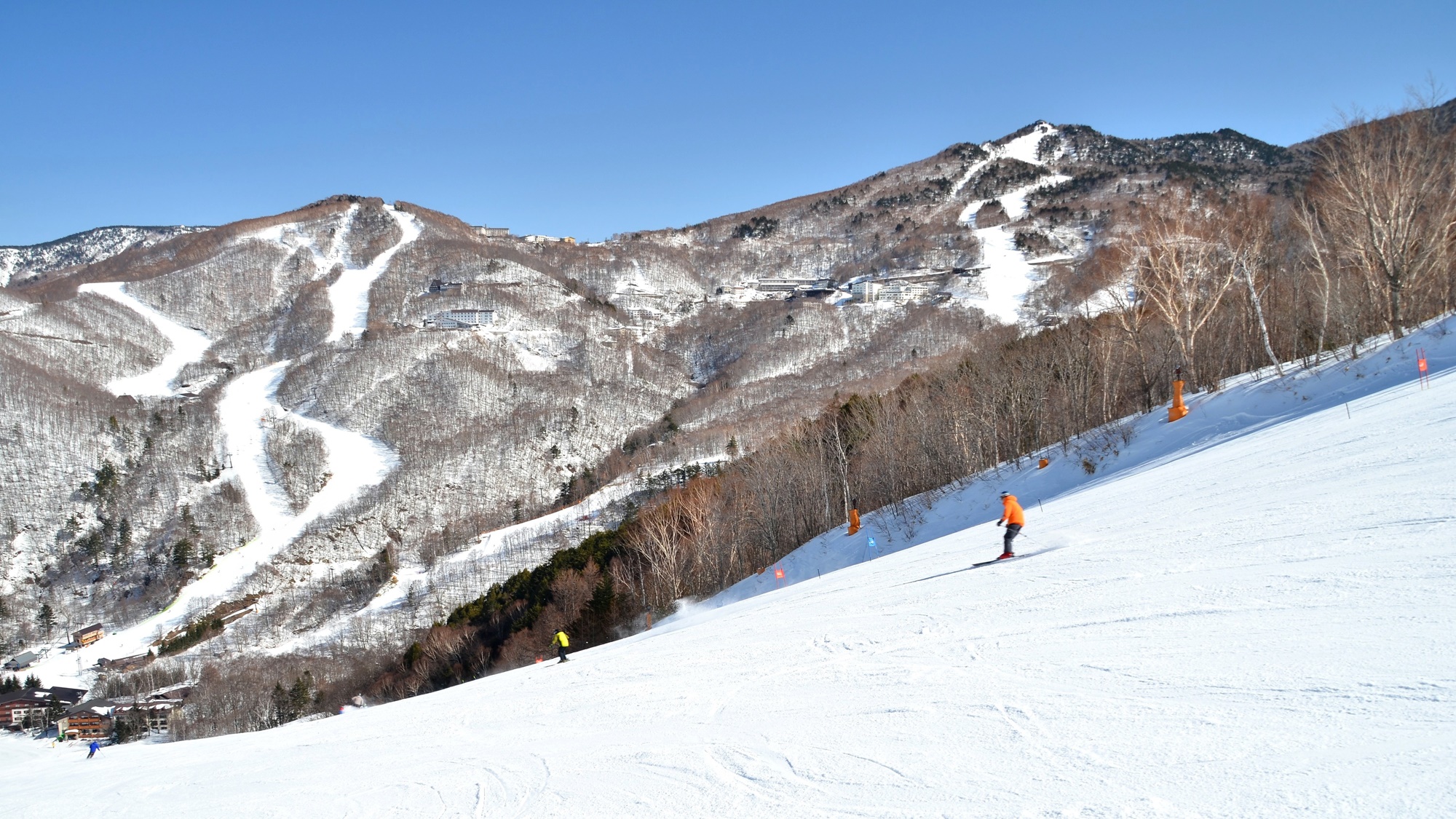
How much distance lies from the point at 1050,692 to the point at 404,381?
126m

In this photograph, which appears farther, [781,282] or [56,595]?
[781,282]

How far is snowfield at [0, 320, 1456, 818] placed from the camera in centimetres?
466

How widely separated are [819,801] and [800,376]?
12375 cm

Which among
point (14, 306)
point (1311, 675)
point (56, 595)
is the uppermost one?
point (14, 306)

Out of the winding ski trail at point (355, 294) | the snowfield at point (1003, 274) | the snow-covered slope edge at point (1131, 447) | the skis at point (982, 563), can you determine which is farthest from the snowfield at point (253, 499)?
the snowfield at point (1003, 274)

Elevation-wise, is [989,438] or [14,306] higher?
[14,306]

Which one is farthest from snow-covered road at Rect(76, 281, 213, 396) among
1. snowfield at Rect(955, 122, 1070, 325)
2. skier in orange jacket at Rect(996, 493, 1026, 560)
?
skier in orange jacket at Rect(996, 493, 1026, 560)

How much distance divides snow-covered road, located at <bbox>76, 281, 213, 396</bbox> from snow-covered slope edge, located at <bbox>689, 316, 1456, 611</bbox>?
132 metres

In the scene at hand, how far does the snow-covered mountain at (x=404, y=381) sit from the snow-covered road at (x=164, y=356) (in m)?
0.71

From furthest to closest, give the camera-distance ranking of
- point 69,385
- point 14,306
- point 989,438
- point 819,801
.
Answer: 1. point 14,306
2. point 69,385
3. point 989,438
4. point 819,801

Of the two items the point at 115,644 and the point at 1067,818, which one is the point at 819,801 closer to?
the point at 1067,818

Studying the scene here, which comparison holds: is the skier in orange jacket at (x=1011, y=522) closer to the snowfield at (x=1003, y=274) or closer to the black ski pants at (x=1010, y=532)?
the black ski pants at (x=1010, y=532)

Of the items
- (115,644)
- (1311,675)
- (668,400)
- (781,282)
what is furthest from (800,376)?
(1311,675)

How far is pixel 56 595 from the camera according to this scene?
88750 millimetres
